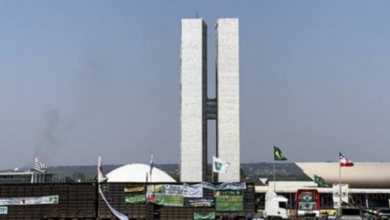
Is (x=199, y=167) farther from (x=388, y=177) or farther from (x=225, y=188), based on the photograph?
(x=225, y=188)

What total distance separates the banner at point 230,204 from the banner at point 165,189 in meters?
2.30

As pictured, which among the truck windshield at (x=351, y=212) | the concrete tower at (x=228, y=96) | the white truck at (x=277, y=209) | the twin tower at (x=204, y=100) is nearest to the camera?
the truck windshield at (x=351, y=212)

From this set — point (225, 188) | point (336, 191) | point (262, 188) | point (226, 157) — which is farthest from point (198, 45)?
point (225, 188)

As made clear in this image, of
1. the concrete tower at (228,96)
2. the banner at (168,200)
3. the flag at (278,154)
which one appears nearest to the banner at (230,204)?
the banner at (168,200)

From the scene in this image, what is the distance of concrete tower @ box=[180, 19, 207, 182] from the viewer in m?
74.2

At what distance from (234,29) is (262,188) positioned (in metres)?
22.8

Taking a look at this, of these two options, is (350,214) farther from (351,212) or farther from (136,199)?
(136,199)

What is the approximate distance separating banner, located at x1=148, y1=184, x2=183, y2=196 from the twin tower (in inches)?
1563

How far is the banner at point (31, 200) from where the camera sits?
3288cm

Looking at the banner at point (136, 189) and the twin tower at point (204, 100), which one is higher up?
the twin tower at point (204, 100)

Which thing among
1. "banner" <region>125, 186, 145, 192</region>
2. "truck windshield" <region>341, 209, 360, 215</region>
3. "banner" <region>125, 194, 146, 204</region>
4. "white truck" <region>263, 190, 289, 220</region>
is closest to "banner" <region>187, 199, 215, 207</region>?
"banner" <region>125, 194, 146, 204</region>

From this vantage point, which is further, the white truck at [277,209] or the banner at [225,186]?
the white truck at [277,209]

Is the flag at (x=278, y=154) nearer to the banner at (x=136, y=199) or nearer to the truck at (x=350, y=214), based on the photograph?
the banner at (x=136, y=199)

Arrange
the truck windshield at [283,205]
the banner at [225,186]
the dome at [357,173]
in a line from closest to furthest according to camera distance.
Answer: the banner at [225,186] → the truck windshield at [283,205] → the dome at [357,173]
